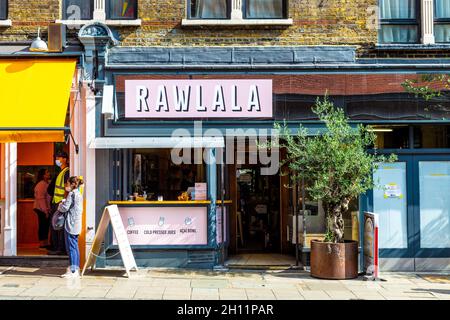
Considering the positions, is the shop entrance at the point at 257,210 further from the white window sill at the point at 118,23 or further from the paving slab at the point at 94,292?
the paving slab at the point at 94,292

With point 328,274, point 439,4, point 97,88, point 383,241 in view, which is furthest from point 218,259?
point 439,4

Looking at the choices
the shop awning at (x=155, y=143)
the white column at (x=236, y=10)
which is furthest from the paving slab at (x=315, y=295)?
the white column at (x=236, y=10)

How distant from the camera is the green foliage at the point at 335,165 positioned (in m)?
10.6

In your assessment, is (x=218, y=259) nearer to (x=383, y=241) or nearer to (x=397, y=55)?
(x=383, y=241)

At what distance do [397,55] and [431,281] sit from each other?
429 cm

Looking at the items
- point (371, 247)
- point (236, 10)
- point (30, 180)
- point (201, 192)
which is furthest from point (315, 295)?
point (30, 180)

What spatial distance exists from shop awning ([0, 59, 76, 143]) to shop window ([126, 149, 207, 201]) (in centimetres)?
162

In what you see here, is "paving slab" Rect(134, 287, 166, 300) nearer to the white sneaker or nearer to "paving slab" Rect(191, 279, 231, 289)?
"paving slab" Rect(191, 279, 231, 289)

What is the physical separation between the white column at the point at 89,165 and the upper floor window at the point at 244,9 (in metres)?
2.58

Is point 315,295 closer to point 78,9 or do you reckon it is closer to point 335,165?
point 335,165

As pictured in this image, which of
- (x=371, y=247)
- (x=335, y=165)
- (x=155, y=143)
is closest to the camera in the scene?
(x=335, y=165)

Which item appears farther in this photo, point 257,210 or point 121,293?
point 257,210

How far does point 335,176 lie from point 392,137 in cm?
216

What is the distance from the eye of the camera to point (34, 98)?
11242 mm
